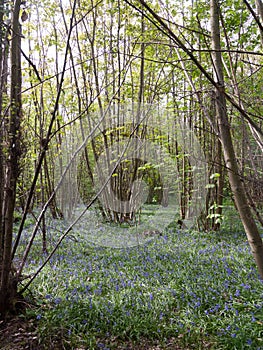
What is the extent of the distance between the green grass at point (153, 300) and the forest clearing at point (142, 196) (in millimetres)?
16

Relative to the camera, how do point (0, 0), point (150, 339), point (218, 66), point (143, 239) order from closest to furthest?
1. point (218, 66)
2. point (0, 0)
3. point (150, 339)
4. point (143, 239)

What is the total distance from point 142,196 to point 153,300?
4.84 meters

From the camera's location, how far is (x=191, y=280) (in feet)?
11.5

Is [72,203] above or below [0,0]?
below

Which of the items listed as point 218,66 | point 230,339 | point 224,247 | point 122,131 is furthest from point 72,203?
point 218,66

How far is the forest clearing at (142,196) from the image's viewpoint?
129 centimetres

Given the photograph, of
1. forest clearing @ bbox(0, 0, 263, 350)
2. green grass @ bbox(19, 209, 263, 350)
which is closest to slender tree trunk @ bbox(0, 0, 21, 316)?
forest clearing @ bbox(0, 0, 263, 350)

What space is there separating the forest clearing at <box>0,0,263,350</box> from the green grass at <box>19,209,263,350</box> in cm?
2

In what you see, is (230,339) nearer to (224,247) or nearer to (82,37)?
(224,247)

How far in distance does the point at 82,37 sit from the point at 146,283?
6.24 m

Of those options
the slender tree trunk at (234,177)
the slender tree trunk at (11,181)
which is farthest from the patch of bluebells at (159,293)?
the slender tree trunk at (234,177)

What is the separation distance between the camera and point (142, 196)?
25.7 feet

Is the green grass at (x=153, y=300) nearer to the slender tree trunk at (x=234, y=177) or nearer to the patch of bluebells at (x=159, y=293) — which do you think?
the patch of bluebells at (x=159, y=293)

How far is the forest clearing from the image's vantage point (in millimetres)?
1288
